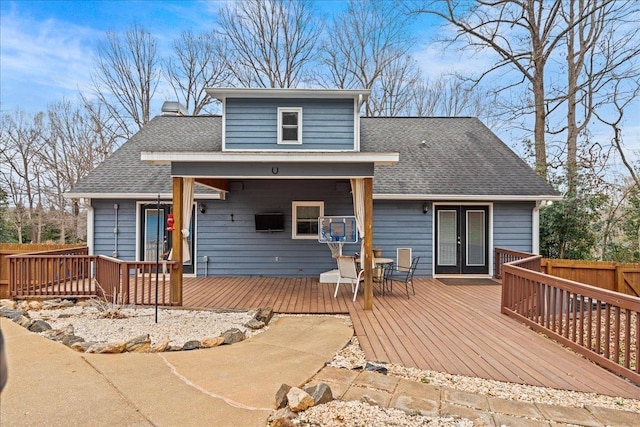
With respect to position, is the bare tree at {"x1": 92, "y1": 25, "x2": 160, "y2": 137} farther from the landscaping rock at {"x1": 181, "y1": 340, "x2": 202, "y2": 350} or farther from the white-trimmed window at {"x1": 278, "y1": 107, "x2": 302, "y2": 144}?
the landscaping rock at {"x1": 181, "y1": 340, "x2": 202, "y2": 350}

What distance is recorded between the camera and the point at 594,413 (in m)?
2.76

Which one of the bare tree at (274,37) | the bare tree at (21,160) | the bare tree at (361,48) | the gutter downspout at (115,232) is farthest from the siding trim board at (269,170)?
the bare tree at (21,160)

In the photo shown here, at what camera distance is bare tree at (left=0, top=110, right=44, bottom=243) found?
15.6 meters

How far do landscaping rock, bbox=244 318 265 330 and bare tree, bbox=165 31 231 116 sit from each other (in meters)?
14.1

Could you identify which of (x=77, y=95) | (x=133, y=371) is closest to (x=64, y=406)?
(x=133, y=371)

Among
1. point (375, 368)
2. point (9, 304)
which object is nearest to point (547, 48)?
point (375, 368)

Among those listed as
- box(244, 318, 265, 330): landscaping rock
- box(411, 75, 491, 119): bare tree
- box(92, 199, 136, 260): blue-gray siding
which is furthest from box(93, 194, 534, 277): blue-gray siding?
box(411, 75, 491, 119): bare tree

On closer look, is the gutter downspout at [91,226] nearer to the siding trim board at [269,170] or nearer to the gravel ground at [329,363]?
the gravel ground at [329,363]

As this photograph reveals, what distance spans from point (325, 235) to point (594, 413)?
5749mm

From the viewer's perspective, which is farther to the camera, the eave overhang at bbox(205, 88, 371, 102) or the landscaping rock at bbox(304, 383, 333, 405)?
the eave overhang at bbox(205, 88, 371, 102)

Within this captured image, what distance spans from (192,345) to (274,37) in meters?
15.0

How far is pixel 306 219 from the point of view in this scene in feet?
28.8

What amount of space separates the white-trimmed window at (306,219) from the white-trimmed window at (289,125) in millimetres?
1557

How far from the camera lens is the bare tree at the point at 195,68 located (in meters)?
16.4
